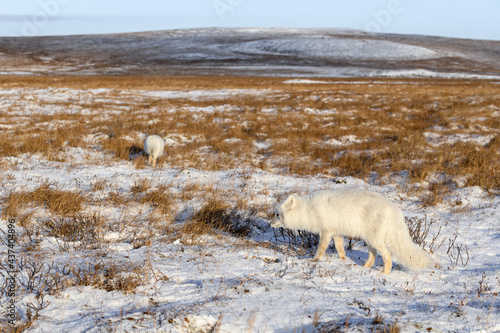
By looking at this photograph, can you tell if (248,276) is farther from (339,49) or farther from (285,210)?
(339,49)

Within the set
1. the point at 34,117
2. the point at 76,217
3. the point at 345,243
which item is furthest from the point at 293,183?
the point at 34,117

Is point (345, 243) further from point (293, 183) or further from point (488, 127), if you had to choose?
point (488, 127)

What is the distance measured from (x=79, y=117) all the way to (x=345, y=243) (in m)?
14.0

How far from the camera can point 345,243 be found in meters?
5.75

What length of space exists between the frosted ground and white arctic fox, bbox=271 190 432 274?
26cm

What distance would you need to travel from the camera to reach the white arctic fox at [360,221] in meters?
4.38

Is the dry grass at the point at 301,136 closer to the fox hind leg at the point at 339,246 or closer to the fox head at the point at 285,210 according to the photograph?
the fox hind leg at the point at 339,246

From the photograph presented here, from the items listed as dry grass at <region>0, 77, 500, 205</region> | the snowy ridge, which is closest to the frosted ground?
dry grass at <region>0, 77, 500, 205</region>

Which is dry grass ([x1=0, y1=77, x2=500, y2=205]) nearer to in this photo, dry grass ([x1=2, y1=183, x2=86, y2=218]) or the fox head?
dry grass ([x1=2, y1=183, x2=86, y2=218])

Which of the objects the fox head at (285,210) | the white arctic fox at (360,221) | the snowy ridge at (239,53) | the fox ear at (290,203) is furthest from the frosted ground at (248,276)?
the snowy ridge at (239,53)

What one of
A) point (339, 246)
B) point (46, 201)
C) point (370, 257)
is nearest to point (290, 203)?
point (339, 246)

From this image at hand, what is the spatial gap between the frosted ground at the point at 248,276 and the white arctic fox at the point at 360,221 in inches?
10.1

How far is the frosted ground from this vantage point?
300 cm

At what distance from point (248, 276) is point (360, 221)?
1.62 m
